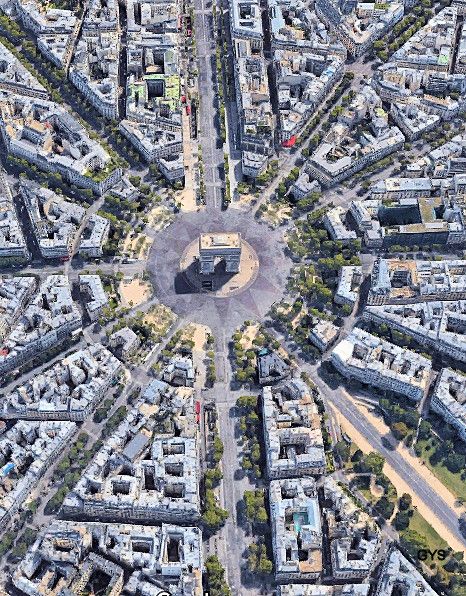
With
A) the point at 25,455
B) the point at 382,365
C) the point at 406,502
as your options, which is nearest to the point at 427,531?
the point at 406,502

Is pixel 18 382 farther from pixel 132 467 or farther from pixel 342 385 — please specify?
pixel 342 385

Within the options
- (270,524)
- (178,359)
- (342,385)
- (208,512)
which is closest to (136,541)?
(208,512)

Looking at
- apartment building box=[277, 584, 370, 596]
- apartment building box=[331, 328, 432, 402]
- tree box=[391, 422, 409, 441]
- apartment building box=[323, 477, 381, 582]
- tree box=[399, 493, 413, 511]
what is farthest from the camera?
apartment building box=[331, 328, 432, 402]

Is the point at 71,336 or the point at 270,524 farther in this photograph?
the point at 71,336

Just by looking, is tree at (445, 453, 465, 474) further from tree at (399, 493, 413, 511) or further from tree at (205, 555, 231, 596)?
tree at (205, 555, 231, 596)

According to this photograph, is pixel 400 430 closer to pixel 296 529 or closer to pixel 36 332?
pixel 296 529

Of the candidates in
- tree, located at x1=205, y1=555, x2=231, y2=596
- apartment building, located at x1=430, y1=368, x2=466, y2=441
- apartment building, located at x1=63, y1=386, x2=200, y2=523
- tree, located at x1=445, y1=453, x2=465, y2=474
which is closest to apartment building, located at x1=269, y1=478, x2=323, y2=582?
tree, located at x1=205, y1=555, x2=231, y2=596

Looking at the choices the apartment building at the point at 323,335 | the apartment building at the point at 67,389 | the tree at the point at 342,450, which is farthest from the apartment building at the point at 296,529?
the apartment building at the point at 67,389

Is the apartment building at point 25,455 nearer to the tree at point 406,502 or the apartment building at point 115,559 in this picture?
the apartment building at point 115,559
